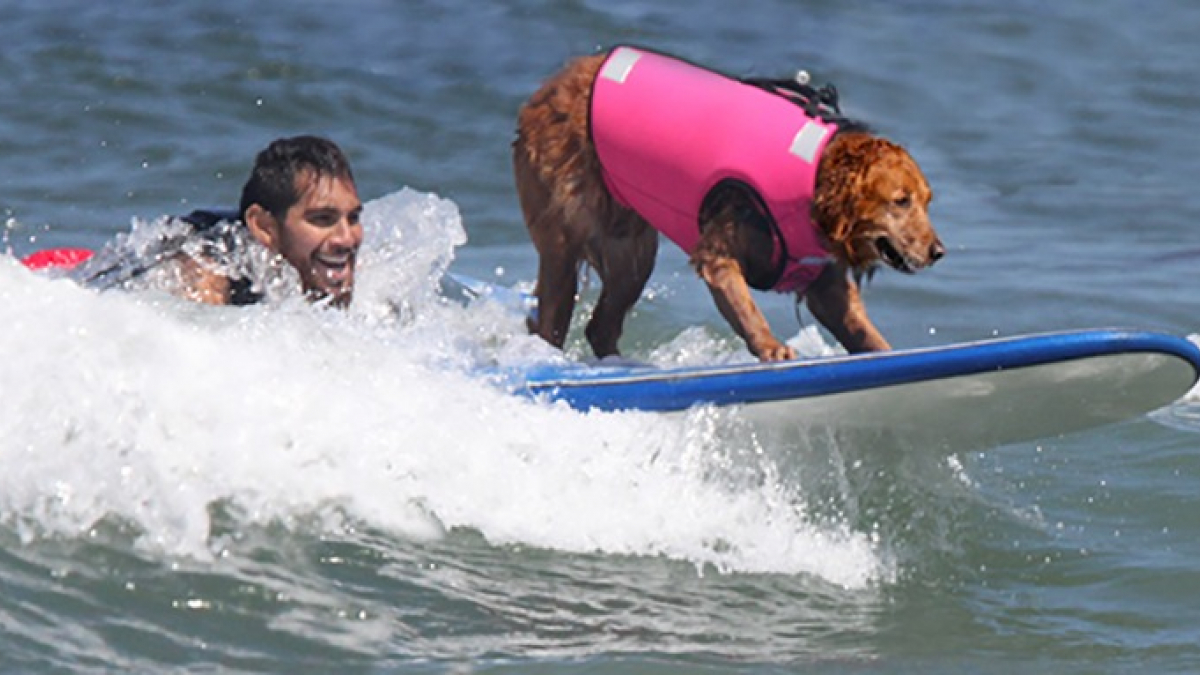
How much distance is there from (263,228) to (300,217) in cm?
15

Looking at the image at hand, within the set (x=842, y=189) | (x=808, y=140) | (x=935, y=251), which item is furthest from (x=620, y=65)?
(x=935, y=251)

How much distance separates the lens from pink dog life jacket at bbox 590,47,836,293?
20.9ft

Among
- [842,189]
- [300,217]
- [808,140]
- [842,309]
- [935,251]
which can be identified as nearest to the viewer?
[935,251]

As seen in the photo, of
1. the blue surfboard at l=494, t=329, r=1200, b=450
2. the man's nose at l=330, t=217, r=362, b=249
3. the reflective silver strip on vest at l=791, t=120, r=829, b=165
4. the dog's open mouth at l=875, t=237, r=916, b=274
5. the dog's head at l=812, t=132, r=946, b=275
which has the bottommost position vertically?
the blue surfboard at l=494, t=329, r=1200, b=450

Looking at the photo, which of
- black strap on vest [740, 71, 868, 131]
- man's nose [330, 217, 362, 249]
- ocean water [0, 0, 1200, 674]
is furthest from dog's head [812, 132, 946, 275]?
man's nose [330, 217, 362, 249]

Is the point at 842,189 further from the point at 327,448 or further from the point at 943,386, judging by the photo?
the point at 327,448

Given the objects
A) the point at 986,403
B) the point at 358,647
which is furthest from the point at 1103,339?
the point at 358,647

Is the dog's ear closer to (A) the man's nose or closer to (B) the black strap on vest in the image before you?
(B) the black strap on vest

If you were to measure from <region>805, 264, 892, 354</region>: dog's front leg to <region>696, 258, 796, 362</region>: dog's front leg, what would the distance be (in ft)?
0.99

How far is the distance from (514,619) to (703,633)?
52cm

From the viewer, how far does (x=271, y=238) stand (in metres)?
6.88

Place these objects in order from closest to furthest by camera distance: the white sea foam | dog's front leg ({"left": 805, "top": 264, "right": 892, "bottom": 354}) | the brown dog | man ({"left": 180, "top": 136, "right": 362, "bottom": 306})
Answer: the white sea foam → the brown dog → dog's front leg ({"left": 805, "top": 264, "right": 892, "bottom": 354}) → man ({"left": 180, "top": 136, "right": 362, "bottom": 306})

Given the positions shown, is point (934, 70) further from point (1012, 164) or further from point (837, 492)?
point (837, 492)

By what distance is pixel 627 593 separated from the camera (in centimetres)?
592
